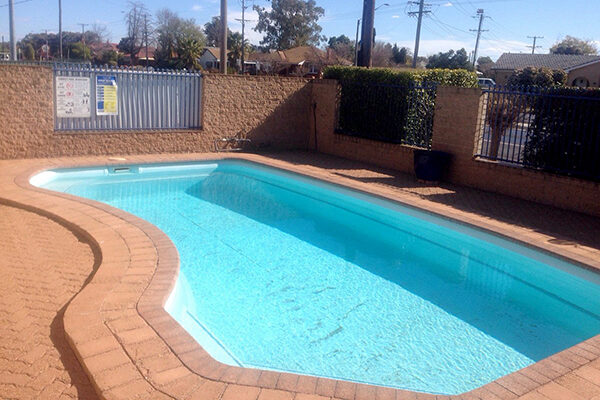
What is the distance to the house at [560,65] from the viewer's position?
41688 mm

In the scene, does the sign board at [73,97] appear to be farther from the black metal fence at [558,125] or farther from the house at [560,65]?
the house at [560,65]

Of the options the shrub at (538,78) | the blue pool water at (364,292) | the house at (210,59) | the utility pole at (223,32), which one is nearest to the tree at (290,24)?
the house at (210,59)

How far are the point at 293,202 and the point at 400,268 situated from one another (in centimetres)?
396

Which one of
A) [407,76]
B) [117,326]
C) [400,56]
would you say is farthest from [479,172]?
[400,56]

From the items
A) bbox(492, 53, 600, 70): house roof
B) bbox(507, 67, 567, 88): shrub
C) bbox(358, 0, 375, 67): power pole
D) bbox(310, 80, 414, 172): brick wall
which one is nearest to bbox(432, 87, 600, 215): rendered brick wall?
bbox(310, 80, 414, 172): brick wall

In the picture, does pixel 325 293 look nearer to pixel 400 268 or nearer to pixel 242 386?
pixel 400 268

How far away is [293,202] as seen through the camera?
10.9m

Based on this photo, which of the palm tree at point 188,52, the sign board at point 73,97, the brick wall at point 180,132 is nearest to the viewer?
the brick wall at point 180,132

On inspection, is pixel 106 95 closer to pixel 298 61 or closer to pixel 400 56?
pixel 298 61

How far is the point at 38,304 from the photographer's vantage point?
4672mm

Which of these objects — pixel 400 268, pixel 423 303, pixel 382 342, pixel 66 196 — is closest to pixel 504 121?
pixel 400 268

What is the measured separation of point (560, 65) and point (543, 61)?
142 inches

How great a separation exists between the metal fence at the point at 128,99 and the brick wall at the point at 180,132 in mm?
263

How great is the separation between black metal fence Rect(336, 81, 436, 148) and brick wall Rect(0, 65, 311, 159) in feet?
6.26
